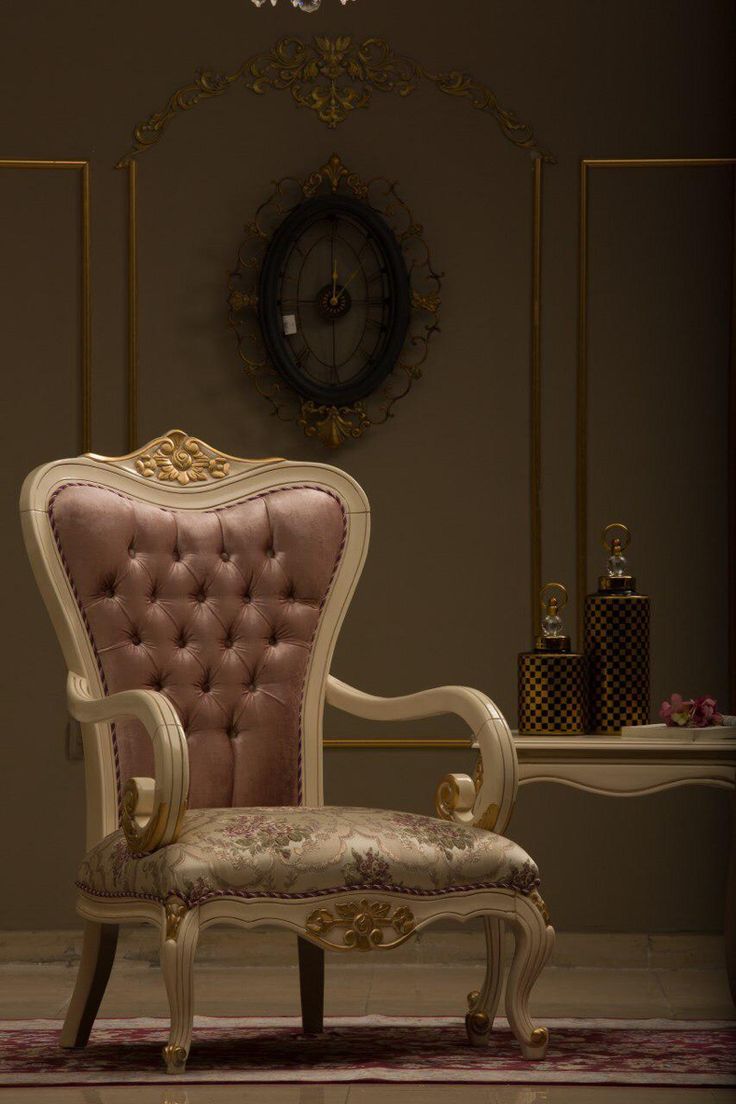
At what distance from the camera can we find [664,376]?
3.87 m

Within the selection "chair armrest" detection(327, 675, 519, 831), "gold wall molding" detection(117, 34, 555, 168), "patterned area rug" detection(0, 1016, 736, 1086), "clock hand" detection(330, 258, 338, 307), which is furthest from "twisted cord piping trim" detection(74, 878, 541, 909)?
"gold wall molding" detection(117, 34, 555, 168)

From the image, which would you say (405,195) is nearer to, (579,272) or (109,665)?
(579,272)

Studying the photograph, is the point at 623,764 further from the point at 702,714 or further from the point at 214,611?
the point at 214,611

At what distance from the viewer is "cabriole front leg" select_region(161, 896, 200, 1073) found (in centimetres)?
215

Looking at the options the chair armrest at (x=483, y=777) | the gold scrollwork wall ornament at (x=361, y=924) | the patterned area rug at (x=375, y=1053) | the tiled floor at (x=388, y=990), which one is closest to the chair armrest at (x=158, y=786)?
the gold scrollwork wall ornament at (x=361, y=924)

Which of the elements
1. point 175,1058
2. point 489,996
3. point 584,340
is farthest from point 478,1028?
point 584,340

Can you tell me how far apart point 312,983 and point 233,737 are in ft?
1.46

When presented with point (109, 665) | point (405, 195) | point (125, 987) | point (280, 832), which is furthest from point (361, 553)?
point (405, 195)

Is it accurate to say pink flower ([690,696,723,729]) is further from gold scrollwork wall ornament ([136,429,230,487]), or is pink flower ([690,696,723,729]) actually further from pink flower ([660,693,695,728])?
gold scrollwork wall ornament ([136,429,230,487])

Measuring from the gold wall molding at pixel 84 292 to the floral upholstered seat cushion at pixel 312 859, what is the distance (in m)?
1.69

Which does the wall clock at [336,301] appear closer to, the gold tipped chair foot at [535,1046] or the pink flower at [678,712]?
the pink flower at [678,712]

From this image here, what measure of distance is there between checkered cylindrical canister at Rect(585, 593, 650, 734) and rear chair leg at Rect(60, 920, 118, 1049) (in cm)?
94

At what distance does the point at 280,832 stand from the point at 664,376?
6.58 ft

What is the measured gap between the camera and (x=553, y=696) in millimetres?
2809
